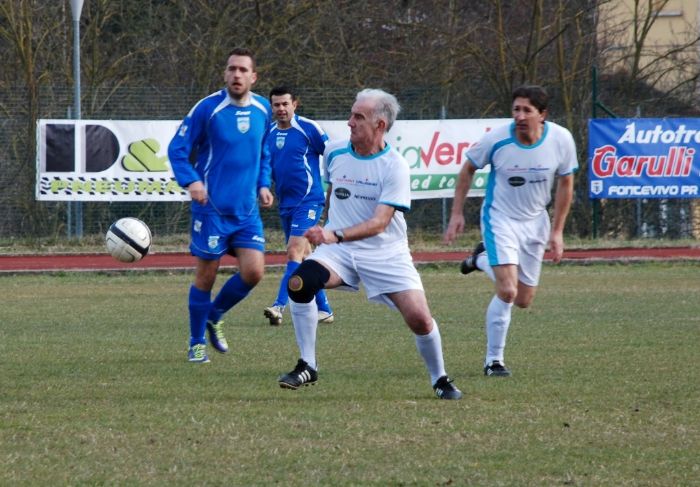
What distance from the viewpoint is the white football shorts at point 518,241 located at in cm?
842

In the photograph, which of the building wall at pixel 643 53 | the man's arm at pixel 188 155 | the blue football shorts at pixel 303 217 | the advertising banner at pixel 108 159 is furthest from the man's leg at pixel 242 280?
the building wall at pixel 643 53

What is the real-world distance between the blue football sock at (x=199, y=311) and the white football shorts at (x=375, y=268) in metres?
1.65

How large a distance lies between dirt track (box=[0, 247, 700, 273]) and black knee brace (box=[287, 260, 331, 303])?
1074cm

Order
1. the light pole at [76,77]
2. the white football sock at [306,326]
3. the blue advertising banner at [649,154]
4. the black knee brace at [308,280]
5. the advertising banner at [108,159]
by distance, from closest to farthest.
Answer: the black knee brace at [308,280], the white football sock at [306,326], the light pole at [76,77], the advertising banner at [108,159], the blue advertising banner at [649,154]

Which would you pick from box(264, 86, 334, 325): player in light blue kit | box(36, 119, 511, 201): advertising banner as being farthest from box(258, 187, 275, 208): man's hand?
box(36, 119, 511, 201): advertising banner

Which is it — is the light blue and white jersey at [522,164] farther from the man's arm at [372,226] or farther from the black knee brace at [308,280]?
the black knee brace at [308,280]

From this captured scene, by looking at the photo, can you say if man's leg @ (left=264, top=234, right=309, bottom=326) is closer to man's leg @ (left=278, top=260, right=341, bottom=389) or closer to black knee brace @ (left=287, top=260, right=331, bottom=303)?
man's leg @ (left=278, top=260, right=341, bottom=389)

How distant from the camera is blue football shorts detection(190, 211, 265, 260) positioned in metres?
8.52

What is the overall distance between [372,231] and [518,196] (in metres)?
1.88

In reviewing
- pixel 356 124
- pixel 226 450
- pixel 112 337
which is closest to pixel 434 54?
pixel 112 337

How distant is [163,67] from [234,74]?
17.0m

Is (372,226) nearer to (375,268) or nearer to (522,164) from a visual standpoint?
(375,268)

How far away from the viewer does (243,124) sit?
853cm

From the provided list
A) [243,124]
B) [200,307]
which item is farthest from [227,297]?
[243,124]
